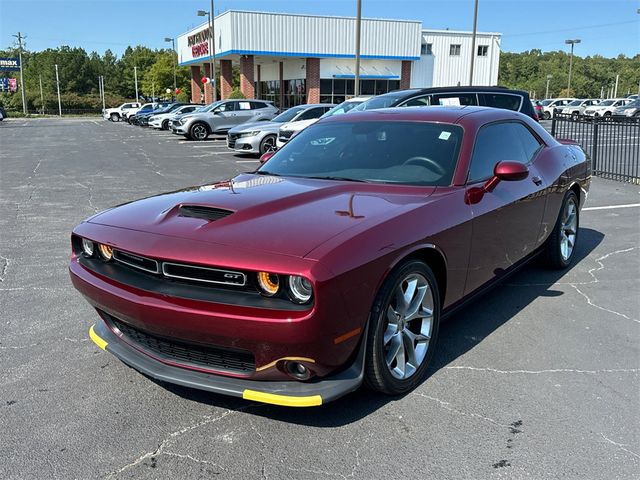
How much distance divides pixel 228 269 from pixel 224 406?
92cm

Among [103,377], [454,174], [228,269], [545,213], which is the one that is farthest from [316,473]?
[545,213]

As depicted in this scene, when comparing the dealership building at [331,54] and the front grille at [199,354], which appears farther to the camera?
the dealership building at [331,54]

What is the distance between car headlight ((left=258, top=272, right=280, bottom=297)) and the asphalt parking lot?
2.51 ft

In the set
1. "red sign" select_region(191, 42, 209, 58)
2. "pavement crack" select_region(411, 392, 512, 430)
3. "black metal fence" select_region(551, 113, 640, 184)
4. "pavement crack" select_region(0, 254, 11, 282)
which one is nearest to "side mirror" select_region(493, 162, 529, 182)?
"pavement crack" select_region(411, 392, 512, 430)

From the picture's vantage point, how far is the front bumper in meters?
2.67

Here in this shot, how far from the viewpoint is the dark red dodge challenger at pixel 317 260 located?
8.69 ft

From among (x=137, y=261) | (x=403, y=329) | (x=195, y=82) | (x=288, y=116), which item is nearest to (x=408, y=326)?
(x=403, y=329)

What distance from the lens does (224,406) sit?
3.15 metres

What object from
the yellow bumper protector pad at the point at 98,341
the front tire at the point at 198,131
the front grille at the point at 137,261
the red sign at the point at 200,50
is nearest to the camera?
the front grille at the point at 137,261

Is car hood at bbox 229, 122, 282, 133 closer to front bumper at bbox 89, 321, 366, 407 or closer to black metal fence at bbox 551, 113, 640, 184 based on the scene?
black metal fence at bbox 551, 113, 640, 184

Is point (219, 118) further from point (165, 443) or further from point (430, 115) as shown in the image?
point (165, 443)

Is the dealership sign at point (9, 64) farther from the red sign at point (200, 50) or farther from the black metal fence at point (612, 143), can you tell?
the black metal fence at point (612, 143)

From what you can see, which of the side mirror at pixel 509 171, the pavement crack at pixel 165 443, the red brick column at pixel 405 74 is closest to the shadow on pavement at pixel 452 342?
the pavement crack at pixel 165 443

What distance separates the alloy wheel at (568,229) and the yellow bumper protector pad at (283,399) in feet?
12.4
